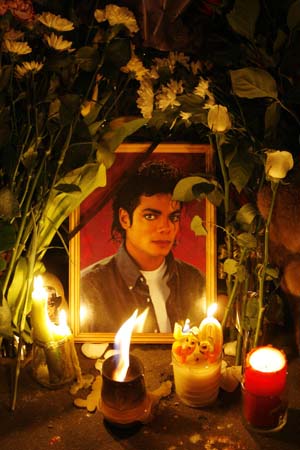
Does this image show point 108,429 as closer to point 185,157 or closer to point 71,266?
point 71,266

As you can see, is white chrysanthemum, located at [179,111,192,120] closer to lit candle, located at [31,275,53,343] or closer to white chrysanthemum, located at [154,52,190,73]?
white chrysanthemum, located at [154,52,190,73]

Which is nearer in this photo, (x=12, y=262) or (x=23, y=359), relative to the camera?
(x=12, y=262)

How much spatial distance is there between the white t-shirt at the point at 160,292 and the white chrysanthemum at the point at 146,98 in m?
0.33

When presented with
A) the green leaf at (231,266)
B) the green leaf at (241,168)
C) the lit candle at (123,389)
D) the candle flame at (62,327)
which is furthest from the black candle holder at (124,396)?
the green leaf at (241,168)

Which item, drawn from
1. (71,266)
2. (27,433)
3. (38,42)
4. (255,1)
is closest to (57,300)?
(71,266)

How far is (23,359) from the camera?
1.16 meters

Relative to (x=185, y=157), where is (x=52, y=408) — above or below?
below

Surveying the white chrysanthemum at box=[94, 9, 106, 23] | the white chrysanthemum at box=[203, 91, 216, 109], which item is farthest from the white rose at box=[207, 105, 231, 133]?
the white chrysanthemum at box=[94, 9, 106, 23]

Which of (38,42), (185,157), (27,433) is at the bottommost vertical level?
(27,433)

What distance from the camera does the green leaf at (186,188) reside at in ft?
3.60

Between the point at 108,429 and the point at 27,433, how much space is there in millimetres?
138

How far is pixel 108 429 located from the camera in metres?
0.97

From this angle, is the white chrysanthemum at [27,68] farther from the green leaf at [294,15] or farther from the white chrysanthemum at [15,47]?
the green leaf at [294,15]

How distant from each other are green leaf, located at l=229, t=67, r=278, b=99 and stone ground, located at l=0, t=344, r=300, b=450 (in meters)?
0.56
